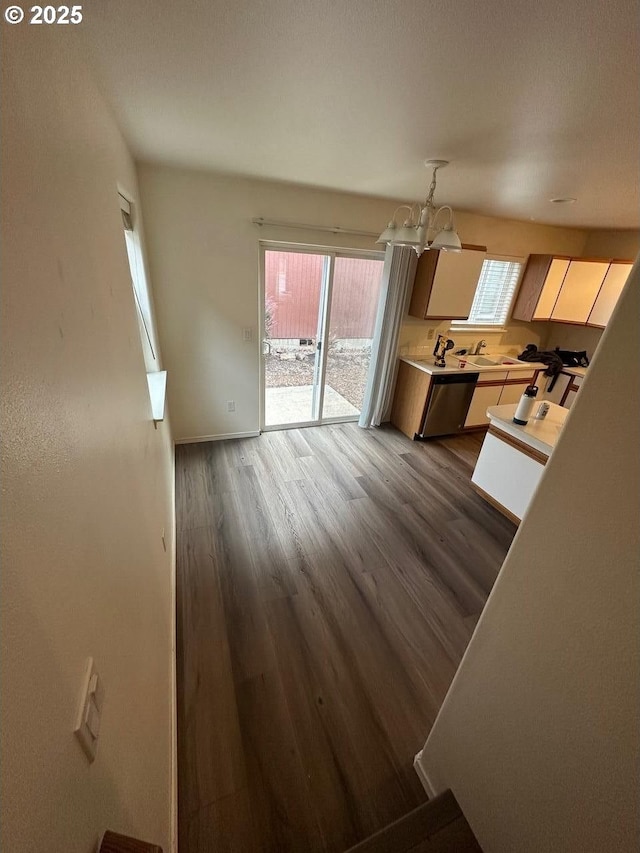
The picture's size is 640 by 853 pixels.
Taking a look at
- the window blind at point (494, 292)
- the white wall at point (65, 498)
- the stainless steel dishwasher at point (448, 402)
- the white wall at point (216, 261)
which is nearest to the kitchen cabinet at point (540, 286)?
the window blind at point (494, 292)

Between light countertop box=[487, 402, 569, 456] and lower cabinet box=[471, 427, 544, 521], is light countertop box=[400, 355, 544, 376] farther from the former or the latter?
lower cabinet box=[471, 427, 544, 521]

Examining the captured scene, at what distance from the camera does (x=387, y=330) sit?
12.3 feet

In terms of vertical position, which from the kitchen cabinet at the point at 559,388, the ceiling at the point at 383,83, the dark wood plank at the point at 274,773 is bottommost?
the dark wood plank at the point at 274,773

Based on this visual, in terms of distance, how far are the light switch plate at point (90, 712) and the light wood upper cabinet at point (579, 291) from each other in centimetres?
528

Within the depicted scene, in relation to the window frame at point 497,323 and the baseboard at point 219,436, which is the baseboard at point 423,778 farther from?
the window frame at point 497,323

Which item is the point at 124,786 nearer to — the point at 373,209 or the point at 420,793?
the point at 420,793

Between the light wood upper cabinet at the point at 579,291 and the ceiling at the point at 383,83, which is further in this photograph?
the light wood upper cabinet at the point at 579,291

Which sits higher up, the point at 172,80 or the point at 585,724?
the point at 172,80

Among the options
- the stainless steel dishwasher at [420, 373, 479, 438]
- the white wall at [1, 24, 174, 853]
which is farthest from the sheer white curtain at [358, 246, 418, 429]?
the white wall at [1, 24, 174, 853]

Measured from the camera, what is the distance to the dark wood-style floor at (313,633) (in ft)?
4.19

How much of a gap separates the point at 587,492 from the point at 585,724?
1.75 feet

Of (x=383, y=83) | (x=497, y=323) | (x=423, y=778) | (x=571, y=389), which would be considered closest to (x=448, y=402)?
(x=497, y=323)

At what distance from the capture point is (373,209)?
3275 mm

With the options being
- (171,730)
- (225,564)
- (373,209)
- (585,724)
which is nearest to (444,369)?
(373,209)
